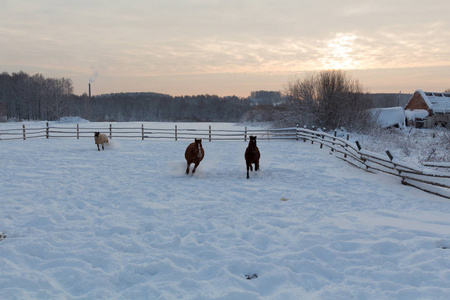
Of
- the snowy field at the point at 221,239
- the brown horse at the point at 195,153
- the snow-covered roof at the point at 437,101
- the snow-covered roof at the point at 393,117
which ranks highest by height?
the snow-covered roof at the point at 437,101

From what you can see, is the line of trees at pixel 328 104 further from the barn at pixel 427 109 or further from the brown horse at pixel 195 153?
the brown horse at pixel 195 153

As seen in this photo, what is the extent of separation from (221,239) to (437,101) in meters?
41.7

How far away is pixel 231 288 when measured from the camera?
3203 millimetres

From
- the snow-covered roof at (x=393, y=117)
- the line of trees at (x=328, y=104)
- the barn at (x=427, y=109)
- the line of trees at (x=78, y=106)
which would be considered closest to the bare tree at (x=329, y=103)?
the line of trees at (x=328, y=104)

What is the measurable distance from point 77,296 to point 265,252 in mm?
2316

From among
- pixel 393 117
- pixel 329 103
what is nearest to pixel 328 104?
pixel 329 103

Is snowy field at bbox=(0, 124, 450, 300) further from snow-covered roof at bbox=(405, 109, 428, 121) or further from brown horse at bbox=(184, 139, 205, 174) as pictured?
snow-covered roof at bbox=(405, 109, 428, 121)

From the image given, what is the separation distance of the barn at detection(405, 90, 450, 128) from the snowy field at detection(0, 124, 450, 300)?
33.6 meters

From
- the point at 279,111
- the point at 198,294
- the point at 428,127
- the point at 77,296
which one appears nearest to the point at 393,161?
the point at 198,294

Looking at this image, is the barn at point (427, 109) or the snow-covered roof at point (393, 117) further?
the barn at point (427, 109)

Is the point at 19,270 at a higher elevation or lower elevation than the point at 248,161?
lower

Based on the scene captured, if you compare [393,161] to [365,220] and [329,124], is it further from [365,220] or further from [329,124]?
[329,124]

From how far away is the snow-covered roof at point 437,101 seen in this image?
34875 millimetres

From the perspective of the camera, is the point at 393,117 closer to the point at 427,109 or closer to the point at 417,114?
the point at 417,114
